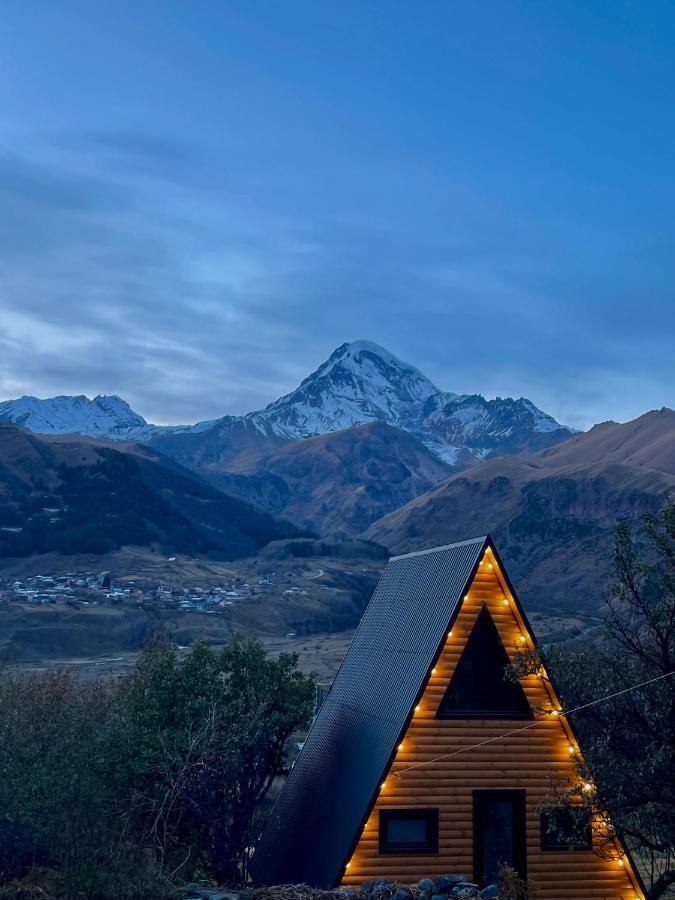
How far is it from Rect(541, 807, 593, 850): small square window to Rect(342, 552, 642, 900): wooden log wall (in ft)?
0.41

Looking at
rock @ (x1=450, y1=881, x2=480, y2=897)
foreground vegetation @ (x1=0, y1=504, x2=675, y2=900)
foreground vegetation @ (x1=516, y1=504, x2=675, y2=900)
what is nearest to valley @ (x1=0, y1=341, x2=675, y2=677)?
foreground vegetation @ (x1=0, y1=504, x2=675, y2=900)

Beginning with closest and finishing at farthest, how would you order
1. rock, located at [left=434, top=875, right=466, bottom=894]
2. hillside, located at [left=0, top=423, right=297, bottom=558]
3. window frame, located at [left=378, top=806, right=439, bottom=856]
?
rock, located at [left=434, top=875, right=466, bottom=894], window frame, located at [left=378, top=806, right=439, bottom=856], hillside, located at [left=0, top=423, right=297, bottom=558]

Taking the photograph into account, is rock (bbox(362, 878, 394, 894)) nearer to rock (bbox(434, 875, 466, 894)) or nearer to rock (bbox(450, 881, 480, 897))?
rock (bbox(434, 875, 466, 894))

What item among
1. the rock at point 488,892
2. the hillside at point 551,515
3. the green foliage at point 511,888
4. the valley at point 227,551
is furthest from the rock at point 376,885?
the hillside at point 551,515

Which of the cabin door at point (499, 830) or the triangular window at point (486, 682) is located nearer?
the cabin door at point (499, 830)

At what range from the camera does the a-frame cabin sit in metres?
14.9

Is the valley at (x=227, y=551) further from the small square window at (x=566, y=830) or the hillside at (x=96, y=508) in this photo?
the small square window at (x=566, y=830)

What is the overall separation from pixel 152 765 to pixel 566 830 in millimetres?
7230

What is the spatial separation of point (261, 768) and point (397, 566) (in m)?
4.83

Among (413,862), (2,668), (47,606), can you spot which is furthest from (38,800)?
(47,606)

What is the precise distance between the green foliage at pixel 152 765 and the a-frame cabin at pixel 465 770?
2.56 metres

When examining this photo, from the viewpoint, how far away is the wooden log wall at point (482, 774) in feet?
48.9

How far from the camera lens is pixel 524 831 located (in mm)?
15359

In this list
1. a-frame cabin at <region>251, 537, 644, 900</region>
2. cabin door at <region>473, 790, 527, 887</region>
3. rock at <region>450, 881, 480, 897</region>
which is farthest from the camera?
cabin door at <region>473, 790, 527, 887</region>
